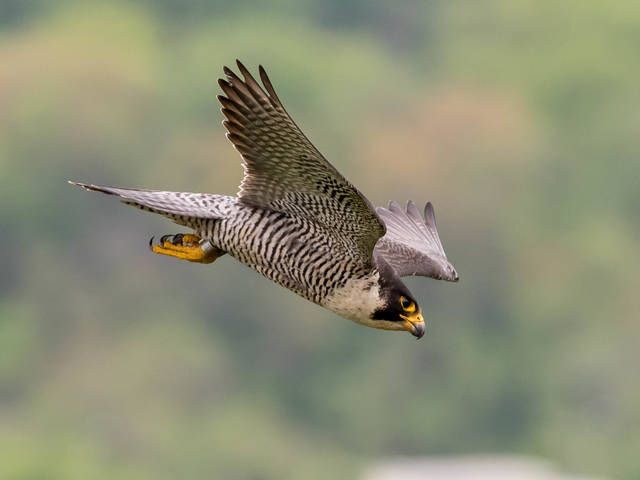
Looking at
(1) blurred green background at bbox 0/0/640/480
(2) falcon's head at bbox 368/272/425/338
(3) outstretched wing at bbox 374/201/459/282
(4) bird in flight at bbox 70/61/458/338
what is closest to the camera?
(4) bird in flight at bbox 70/61/458/338

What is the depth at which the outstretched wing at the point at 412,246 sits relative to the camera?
16.5 metres

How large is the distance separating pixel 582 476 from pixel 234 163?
17064 millimetres

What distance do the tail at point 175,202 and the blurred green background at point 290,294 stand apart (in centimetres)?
3781

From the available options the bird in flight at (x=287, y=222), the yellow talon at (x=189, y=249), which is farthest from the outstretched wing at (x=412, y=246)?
the yellow talon at (x=189, y=249)

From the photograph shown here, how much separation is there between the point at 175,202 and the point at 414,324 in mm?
1866

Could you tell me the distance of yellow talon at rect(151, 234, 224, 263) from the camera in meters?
15.5

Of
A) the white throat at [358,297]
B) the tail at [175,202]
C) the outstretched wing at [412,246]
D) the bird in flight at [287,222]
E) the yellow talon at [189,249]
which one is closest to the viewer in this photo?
the bird in flight at [287,222]

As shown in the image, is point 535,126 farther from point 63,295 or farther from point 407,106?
point 63,295

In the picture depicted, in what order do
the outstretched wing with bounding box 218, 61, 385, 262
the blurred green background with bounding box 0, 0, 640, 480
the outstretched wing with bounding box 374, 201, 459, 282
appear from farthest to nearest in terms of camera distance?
the blurred green background with bounding box 0, 0, 640, 480 < the outstretched wing with bounding box 374, 201, 459, 282 < the outstretched wing with bounding box 218, 61, 385, 262

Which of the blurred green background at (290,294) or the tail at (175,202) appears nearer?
the tail at (175,202)

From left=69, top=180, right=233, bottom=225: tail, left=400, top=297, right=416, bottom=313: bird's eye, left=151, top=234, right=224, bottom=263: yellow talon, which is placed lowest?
left=151, top=234, right=224, bottom=263: yellow talon

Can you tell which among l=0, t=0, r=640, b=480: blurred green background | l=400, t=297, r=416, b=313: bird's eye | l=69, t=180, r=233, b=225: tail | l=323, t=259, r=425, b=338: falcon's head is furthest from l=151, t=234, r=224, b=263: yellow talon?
l=0, t=0, r=640, b=480: blurred green background

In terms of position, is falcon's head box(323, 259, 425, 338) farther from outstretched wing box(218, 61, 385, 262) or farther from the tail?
the tail

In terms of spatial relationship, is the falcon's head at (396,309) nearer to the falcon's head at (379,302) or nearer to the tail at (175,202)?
the falcon's head at (379,302)
